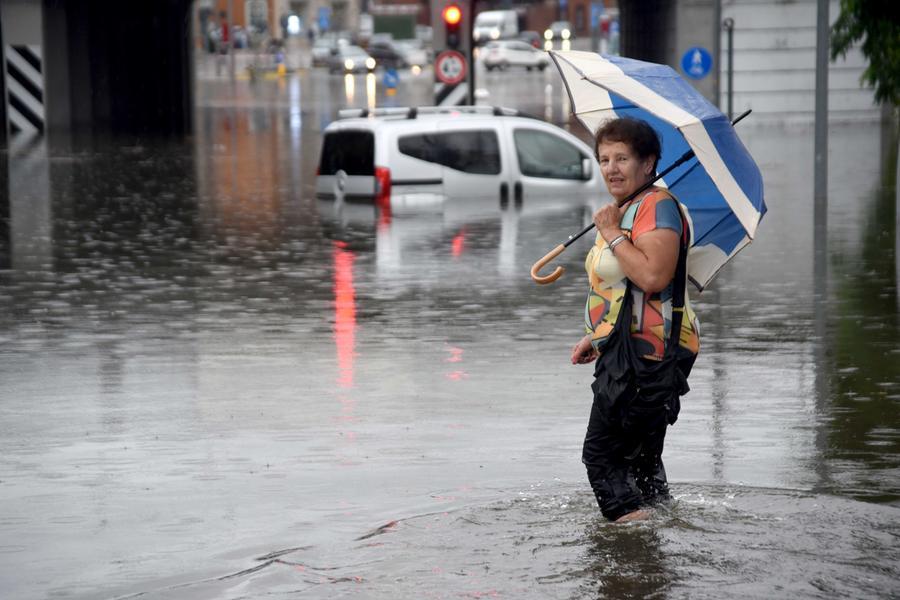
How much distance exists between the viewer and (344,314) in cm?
1238

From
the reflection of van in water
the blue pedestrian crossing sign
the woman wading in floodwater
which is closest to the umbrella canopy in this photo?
the woman wading in floodwater

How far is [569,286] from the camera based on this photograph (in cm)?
1390

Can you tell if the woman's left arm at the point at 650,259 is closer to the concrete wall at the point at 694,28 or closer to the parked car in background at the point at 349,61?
the concrete wall at the point at 694,28

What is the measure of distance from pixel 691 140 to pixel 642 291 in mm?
565

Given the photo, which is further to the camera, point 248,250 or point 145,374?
point 248,250

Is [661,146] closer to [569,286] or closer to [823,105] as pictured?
[569,286]

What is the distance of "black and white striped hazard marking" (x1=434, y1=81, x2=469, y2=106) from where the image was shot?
30.9 meters

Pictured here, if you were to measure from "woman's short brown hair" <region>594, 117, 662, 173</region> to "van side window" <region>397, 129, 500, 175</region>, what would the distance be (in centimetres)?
1533

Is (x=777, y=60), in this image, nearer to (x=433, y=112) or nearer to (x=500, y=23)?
(x=433, y=112)

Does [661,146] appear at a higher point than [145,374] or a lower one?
higher

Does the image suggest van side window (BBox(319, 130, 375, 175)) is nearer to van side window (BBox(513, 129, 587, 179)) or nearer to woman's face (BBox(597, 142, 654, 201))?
van side window (BBox(513, 129, 587, 179))

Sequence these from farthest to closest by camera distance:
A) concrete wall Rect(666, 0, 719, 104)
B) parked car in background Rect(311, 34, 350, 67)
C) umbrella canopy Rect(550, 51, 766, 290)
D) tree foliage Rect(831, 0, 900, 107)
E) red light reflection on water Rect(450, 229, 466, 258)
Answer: parked car in background Rect(311, 34, 350, 67) → concrete wall Rect(666, 0, 719, 104) → red light reflection on water Rect(450, 229, 466, 258) → tree foliage Rect(831, 0, 900, 107) → umbrella canopy Rect(550, 51, 766, 290)

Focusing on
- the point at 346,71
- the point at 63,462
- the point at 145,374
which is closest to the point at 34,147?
the point at 145,374

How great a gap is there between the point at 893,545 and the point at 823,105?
41.9 feet
